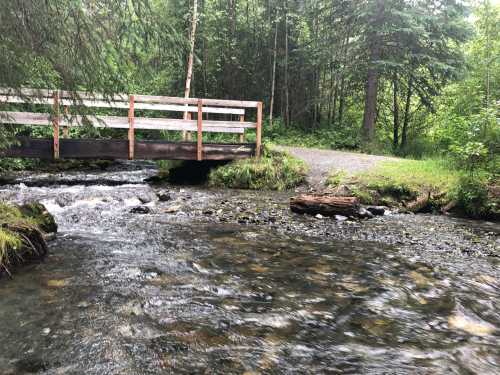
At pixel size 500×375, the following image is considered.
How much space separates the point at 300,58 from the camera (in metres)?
22.8

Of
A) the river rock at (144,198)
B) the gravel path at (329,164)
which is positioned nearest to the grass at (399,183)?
the gravel path at (329,164)

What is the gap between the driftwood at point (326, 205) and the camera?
776cm

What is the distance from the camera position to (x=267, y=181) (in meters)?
11.2

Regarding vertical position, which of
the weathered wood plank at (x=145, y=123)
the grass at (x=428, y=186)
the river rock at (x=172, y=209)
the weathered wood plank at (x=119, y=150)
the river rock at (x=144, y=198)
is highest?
the weathered wood plank at (x=145, y=123)

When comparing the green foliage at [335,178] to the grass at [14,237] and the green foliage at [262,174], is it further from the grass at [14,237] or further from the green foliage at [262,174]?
the grass at [14,237]

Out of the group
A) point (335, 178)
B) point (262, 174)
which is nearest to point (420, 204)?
point (335, 178)

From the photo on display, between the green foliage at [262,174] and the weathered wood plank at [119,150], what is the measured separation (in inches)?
19.1

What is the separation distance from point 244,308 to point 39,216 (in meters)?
3.90

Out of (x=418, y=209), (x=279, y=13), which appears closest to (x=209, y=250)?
(x=418, y=209)

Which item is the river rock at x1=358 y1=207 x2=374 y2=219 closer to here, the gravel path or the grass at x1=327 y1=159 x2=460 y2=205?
the grass at x1=327 y1=159 x2=460 y2=205

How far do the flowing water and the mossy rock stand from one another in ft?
0.82

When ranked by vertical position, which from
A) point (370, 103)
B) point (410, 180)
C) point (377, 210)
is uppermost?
point (370, 103)

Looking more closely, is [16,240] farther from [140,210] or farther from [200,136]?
[200,136]

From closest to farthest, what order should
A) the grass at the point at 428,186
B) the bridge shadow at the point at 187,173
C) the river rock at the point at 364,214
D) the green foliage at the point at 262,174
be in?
the river rock at the point at 364,214 → the grass at the point at 428,186 → the green foliage at the point at 262,174 → the bridge shadow at the point at 187,173
